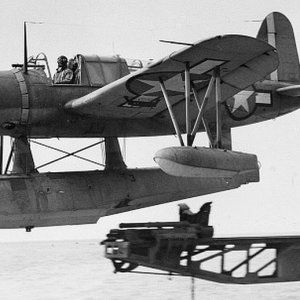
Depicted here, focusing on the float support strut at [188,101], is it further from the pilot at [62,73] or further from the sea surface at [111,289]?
the sea surface at [111,289]

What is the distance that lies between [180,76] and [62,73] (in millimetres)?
2699

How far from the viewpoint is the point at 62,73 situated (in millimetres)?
14219

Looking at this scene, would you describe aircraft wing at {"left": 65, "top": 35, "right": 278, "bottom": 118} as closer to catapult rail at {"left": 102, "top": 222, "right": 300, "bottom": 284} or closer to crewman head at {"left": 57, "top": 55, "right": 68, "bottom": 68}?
crewman head at {"left": 57, "top": 55, "right": 68, "bottom": 68}

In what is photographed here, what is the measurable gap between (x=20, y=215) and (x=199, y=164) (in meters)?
3.69

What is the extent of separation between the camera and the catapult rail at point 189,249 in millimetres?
12062

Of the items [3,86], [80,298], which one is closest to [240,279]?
[3,86]

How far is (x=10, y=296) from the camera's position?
69.8 feet

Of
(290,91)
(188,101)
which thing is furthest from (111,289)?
(188,101)

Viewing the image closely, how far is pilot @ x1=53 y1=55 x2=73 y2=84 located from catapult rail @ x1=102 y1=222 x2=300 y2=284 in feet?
11.8

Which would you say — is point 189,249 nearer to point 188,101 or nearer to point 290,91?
point 188,101

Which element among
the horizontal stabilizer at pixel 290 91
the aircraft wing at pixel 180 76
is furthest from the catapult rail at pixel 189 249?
the horizontal stabilizer at pixel 290 91

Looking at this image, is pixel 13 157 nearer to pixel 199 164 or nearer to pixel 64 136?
pixel 64 136

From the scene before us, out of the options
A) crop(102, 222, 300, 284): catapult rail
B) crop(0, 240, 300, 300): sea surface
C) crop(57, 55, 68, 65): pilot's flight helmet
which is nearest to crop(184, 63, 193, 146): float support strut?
crop(102, 222, 300, 284): catapult rail

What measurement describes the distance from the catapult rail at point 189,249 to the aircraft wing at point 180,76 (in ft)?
8.61
